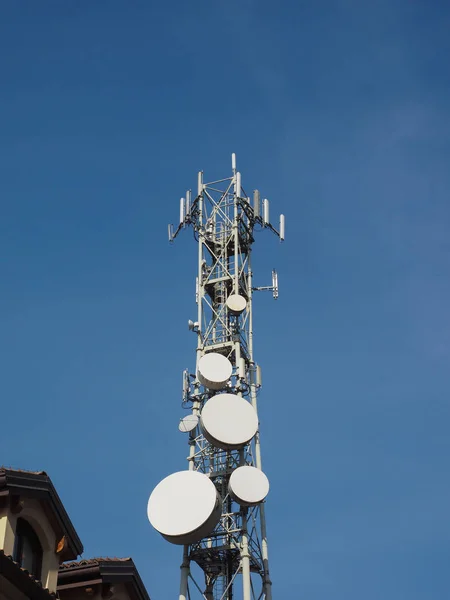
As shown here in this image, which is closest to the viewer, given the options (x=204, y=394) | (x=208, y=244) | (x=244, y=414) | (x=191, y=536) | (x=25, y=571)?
(x=25, y=571)

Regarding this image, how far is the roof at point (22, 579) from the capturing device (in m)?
19.0

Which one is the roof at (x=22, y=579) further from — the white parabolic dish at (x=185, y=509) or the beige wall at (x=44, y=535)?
the white parabolic dish at (x=185, y=509)

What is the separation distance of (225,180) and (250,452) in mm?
15004

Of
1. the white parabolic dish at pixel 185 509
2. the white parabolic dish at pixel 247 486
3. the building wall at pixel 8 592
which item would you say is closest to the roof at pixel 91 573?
the building wall at pixel 8 592

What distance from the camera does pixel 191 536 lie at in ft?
111

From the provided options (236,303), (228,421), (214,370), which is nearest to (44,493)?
(228,421)

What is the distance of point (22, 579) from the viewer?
64.2ft

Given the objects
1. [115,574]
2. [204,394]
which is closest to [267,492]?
[204,394]

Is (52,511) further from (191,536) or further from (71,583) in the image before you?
(191,536)

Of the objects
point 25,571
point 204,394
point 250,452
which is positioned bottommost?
point 25,571

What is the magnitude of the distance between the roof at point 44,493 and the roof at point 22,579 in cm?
181

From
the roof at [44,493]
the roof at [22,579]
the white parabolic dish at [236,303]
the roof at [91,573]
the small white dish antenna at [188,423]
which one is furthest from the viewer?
the white parabolic dish at [236,303]

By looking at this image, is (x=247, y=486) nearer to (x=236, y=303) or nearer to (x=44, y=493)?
(x=236, y=303)

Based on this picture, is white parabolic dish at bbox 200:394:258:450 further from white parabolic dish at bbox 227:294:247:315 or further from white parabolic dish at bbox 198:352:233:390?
white parabolic dish at bbox 227:294:247:315
